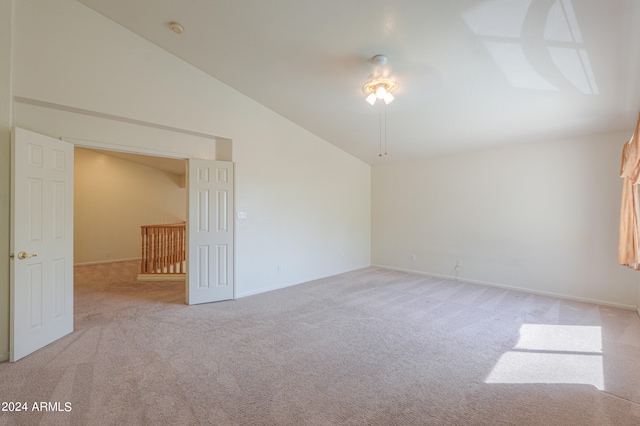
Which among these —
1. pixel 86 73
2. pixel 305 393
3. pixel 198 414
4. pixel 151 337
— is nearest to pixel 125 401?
pixel 198 414

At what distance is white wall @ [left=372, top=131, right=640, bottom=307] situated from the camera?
4.01m

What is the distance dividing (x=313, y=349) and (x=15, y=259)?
2902 mm

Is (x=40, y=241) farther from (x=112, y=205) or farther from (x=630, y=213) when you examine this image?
(x=630, y=213)

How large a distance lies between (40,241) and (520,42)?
509 centimetres

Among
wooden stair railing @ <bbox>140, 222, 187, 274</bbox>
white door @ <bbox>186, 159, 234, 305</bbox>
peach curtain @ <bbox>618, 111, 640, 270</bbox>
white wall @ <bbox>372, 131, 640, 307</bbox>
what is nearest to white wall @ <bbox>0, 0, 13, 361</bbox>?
white door @ <bbox>186, 159, 234, 305</bbox>

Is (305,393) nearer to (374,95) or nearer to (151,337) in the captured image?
(151,337)

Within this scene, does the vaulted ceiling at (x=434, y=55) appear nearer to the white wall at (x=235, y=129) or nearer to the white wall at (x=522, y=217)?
the white wall at (x=235, y=129)

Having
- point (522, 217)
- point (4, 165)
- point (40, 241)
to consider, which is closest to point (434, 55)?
point (522, 217)

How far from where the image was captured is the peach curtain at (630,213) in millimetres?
3166

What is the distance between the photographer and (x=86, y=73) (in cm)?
310

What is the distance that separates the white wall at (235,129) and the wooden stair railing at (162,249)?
2.40 m

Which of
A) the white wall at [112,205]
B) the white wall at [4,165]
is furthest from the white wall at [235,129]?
the white wall at [112,205]

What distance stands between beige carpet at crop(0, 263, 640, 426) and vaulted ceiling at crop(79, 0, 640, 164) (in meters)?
2.77

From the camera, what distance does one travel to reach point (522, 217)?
15.4 feet
